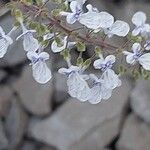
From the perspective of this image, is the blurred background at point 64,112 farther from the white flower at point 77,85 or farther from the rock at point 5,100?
the white flower at point 77,85

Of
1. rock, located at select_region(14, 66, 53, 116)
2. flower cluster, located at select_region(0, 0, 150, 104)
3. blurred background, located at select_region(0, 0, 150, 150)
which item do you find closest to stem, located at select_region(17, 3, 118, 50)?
flower cluster, located at select_region(0, 0, 150, 104)

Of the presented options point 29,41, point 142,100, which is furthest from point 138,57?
point 142,100

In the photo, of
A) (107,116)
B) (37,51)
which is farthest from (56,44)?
(107,116)

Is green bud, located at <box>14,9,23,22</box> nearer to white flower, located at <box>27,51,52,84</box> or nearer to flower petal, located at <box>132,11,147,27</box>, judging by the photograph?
white flower, located at <box>27,51,52,84</box>

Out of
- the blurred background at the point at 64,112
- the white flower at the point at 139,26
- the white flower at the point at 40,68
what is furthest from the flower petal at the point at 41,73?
the blurred background at the point at 64,112

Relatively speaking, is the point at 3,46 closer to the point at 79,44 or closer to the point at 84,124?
the point at 79,44

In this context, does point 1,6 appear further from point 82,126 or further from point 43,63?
point 82,126

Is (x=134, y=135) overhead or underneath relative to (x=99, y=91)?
underneath
